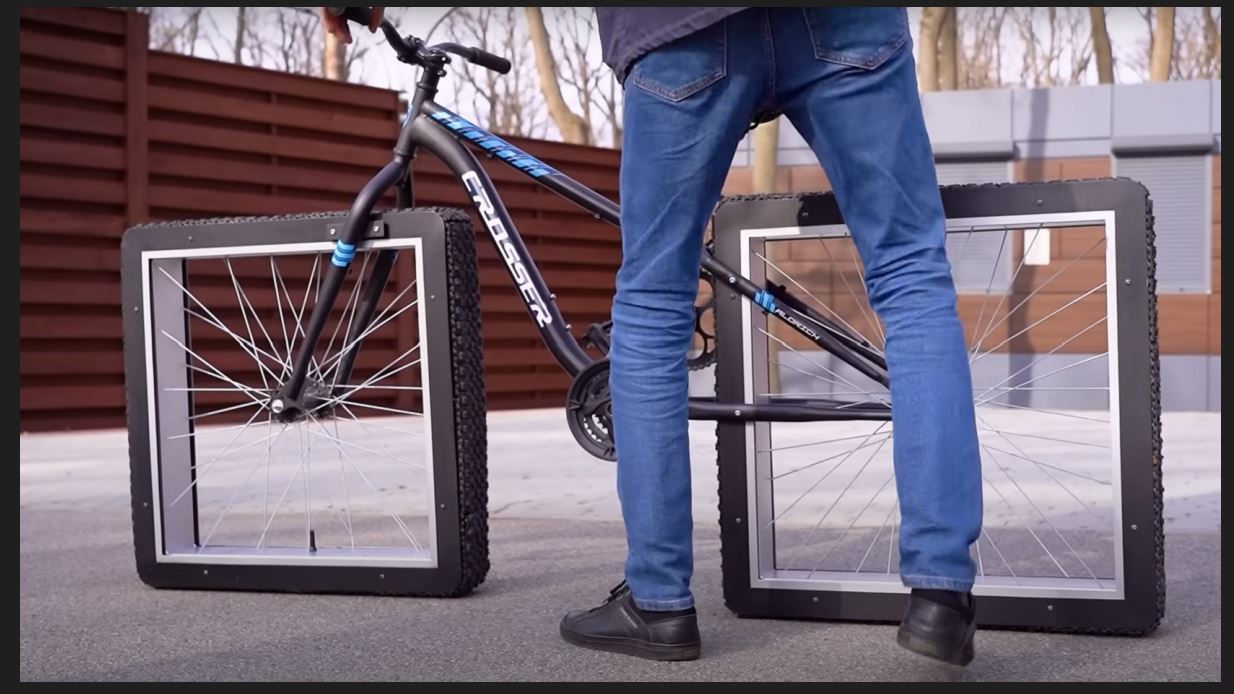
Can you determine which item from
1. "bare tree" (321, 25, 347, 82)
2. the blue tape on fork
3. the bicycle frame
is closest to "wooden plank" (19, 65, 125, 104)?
the bicycle frame

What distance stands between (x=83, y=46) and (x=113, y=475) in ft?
11.1

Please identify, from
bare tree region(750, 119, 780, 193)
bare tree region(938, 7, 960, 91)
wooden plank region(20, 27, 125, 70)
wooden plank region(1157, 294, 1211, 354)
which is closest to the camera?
wooden plank region(20, 27, 125, 70)

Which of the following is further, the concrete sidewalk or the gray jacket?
the concrete sidewalk

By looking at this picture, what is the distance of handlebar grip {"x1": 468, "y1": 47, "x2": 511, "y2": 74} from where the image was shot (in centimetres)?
283

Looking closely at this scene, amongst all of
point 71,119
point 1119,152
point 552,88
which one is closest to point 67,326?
point 71,119

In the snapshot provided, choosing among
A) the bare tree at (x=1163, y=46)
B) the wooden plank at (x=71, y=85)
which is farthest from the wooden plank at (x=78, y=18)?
the bare tree at (x=1163, y=46)

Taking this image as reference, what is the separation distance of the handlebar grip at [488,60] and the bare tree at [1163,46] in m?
13.6

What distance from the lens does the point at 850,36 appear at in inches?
69.7

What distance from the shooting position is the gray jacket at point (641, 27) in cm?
174

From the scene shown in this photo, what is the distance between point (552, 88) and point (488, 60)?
1204cm

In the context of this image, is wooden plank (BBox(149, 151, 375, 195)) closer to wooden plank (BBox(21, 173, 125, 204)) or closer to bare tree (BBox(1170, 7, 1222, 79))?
wooden plank (BBox(21, 173, 125, 204))

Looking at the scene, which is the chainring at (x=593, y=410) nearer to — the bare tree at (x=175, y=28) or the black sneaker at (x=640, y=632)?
the black sneaker at (x=640, y=632)

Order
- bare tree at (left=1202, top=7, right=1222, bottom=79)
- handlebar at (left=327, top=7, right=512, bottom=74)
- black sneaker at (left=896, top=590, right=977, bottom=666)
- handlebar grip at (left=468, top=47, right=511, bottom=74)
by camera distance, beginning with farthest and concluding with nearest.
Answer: bare tree at (left=1202, top=7, right=1222, bottom=79), handlebar grip at (left=468, top=47, right=511, bottom=74), handlebar at (left=327, top=7, right=512, bottom=74), black sneaker at (left=896, top=590, right=977, bottom=666)

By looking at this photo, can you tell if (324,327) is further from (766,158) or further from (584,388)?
(766,158)
